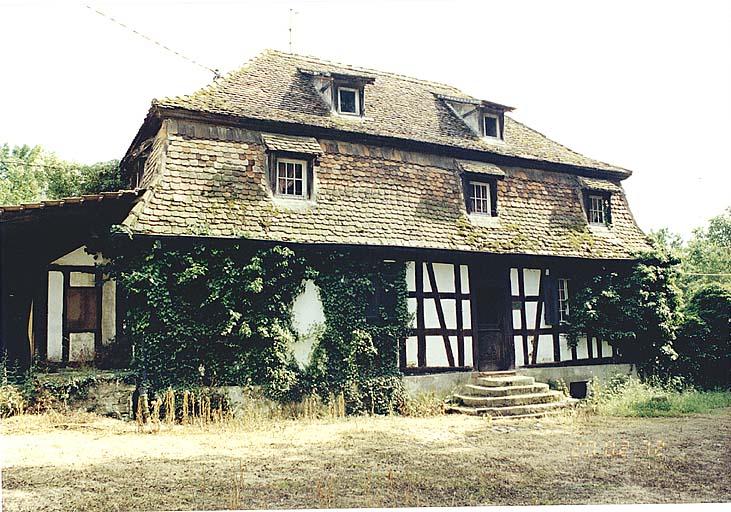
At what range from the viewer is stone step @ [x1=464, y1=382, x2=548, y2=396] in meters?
12.8

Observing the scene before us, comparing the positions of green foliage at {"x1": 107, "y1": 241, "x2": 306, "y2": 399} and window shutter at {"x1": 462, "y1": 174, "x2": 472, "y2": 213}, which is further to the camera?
window shutter at {"x1": 462, "y1": 174, "x2": 472, "y2": 213}

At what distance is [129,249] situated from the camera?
10961mm

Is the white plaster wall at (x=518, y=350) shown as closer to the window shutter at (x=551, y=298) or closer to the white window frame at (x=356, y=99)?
the window shutter at (x=551, y=298)

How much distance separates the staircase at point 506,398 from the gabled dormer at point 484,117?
6331 millimetres

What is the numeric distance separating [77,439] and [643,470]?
26.1 ft

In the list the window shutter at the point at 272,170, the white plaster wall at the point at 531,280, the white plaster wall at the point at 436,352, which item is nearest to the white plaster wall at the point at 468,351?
the white plaster wall at the point at 436,352

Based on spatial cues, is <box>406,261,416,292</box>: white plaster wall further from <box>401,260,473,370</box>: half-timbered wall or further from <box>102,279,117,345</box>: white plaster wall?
<box>102,279,117,345</box>: white plaster wall

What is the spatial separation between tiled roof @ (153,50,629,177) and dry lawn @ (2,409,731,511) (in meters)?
6.27

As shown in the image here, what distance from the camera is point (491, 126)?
16.3 meters

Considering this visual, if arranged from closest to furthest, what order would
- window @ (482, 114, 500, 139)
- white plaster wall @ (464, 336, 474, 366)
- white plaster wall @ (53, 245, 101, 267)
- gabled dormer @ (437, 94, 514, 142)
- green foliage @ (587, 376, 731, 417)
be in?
1. white plaster wall @ (53, 245, 101, 267)
2. green foliage @ (587, 376, 731, 417)
3. white plaster wall @ (464, 336, 474, 366)
4. gabled dormer @ (437, 94, 514, 142)
5. window @ (482, 114, 500, 139)

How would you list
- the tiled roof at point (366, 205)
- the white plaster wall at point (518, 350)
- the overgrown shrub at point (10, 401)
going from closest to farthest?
the overgrown shrub at point (10, 401), the tiled roof at point (366, 205), the white plaster wall at point (518, 350)

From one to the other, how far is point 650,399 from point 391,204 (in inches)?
278

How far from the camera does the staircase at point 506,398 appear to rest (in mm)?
12352

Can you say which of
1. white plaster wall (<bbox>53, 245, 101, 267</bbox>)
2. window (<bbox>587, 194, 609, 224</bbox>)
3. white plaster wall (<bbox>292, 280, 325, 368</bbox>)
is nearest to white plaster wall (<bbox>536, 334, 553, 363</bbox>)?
window (<bbox>587, 194, 609, 224</bbox>)
